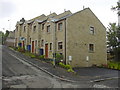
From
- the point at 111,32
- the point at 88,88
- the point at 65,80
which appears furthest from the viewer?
the point at 111,32

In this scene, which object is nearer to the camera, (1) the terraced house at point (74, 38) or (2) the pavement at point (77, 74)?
(2) the pavement at point (77, 74)

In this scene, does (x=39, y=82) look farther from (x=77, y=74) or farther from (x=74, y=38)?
(x=74, y=38)

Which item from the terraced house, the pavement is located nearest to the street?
the pavement

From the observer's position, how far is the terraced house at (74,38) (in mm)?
21469

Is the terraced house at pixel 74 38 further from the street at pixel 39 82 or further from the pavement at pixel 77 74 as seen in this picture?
the street at pixel 39 82

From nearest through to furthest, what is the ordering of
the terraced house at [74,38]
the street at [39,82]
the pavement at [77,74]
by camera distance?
the street at [39,82]
the pavement at [77,74]
the terraced house at [74,38]

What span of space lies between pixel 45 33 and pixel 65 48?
682 cm

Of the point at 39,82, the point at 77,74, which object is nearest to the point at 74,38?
the point at 77,74

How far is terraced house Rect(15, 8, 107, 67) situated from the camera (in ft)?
70.4

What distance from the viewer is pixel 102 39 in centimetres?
2641

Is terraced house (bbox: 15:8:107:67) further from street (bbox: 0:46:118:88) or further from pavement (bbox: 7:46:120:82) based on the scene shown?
street (bbox: 0:46:118:88)

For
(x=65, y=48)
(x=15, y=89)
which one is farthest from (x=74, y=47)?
(x=15, y=89)

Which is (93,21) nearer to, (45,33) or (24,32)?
(45,33)

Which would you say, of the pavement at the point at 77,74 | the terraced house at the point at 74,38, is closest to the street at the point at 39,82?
the pavement at the point at 77,74
